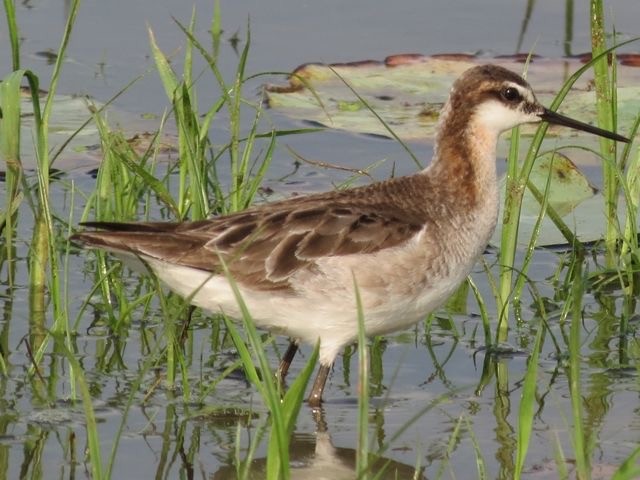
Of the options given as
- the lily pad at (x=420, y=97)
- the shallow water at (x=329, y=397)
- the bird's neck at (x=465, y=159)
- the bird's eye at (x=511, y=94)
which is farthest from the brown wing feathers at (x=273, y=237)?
the lily pad at (x=420, y=97)

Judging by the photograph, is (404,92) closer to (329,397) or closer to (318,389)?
(329,397)

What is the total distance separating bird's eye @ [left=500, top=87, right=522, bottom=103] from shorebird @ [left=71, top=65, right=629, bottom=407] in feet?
2.36

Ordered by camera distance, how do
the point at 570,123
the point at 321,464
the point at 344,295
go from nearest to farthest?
1. the point at 321,464
2. the point at 344,295
3. the point at 570,123

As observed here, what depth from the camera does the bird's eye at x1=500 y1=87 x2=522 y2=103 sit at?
8.08 meters

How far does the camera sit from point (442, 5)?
44.3 feet

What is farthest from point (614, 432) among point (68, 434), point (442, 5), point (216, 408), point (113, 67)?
point (442, 5)

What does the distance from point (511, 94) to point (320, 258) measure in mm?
1402

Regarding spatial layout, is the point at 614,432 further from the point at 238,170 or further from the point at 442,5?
the point at 442,5

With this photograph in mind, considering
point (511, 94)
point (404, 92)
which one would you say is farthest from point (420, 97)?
point (511, 94)

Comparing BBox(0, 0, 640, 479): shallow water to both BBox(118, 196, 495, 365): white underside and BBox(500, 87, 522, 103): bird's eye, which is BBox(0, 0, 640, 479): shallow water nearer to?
BBox(118, 196, 495, 365): white underside

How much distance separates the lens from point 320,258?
742cm

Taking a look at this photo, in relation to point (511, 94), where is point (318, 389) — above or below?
below

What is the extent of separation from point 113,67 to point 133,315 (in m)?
3.95

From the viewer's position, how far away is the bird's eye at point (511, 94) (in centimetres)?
808
